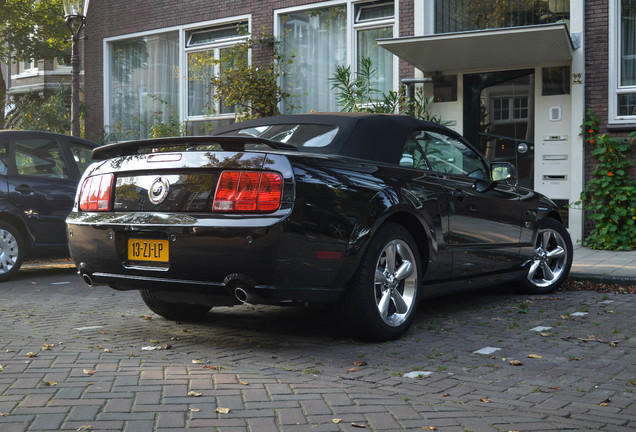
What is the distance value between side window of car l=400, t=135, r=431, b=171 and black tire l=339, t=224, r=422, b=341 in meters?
0.60

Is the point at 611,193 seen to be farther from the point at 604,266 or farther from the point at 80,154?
the point at 80,154

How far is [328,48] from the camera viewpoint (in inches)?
591

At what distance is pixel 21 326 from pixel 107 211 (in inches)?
51.9

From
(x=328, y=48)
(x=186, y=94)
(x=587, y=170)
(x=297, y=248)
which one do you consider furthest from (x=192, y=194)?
(x=186, y=94)

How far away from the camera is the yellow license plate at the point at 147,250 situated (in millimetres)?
4836

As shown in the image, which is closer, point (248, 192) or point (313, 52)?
point (248, 192)

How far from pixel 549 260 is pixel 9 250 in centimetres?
565

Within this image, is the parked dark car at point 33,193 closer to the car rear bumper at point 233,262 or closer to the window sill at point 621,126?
the car rear bumper at point 233,262

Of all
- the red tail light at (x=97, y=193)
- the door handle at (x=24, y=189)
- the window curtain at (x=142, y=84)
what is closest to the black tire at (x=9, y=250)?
the door handle at (x=24, y=189)

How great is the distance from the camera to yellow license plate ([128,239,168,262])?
4836 millimetres

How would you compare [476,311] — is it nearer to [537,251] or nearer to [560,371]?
[537,251]

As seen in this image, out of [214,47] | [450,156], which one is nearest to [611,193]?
[450,156]

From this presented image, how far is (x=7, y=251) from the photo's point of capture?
8.73 m

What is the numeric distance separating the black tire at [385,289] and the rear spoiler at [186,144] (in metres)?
0.86
